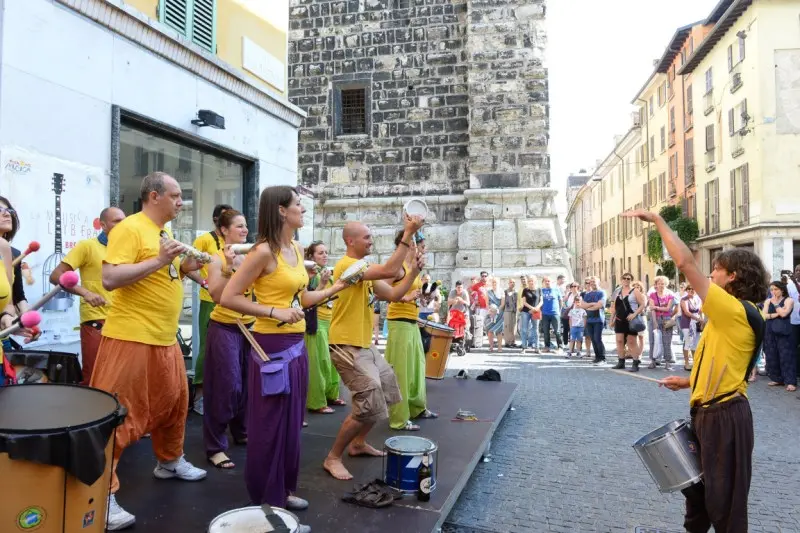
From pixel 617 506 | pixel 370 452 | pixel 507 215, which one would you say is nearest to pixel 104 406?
pixel 370 452

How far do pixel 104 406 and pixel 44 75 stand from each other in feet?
12.4

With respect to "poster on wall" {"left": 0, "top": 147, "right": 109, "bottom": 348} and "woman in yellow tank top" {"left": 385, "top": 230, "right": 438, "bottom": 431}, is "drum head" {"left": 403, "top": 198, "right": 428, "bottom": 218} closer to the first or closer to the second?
"woman in yellow tank top" {"left": 385, "top": 230, "right": 438, "bottom": 431}

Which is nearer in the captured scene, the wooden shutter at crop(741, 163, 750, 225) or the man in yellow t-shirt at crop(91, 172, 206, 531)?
the man in yellow t-shirt at crop(91, 172, 206, 531)

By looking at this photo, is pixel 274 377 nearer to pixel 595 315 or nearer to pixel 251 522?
pixel 251 522

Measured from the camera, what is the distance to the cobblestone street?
13.4 feet

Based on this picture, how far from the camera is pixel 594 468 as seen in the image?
5.14m

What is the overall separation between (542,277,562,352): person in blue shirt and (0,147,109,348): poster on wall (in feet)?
31.4

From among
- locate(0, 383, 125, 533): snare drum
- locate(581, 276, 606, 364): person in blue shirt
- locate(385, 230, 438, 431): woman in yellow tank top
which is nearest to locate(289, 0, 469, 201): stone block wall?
locate(581, 276, 606, 364): person in blue shirt

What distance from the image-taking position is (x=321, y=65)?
51.1ft

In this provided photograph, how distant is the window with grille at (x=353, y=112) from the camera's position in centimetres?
1555

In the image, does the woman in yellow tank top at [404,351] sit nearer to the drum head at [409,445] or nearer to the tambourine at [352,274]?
the drum head at [409,445]

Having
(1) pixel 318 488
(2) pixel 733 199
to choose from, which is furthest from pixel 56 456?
(2) pixel 733 199

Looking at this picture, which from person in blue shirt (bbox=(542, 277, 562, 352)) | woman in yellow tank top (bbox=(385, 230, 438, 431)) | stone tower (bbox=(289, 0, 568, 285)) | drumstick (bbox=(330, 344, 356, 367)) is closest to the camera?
drumstick (bbox=(330, 344, 356, 367))

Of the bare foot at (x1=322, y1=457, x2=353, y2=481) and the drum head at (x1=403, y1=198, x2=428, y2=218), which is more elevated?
the drum head at (x1=403, y1=198, x2=428, y2=218)
